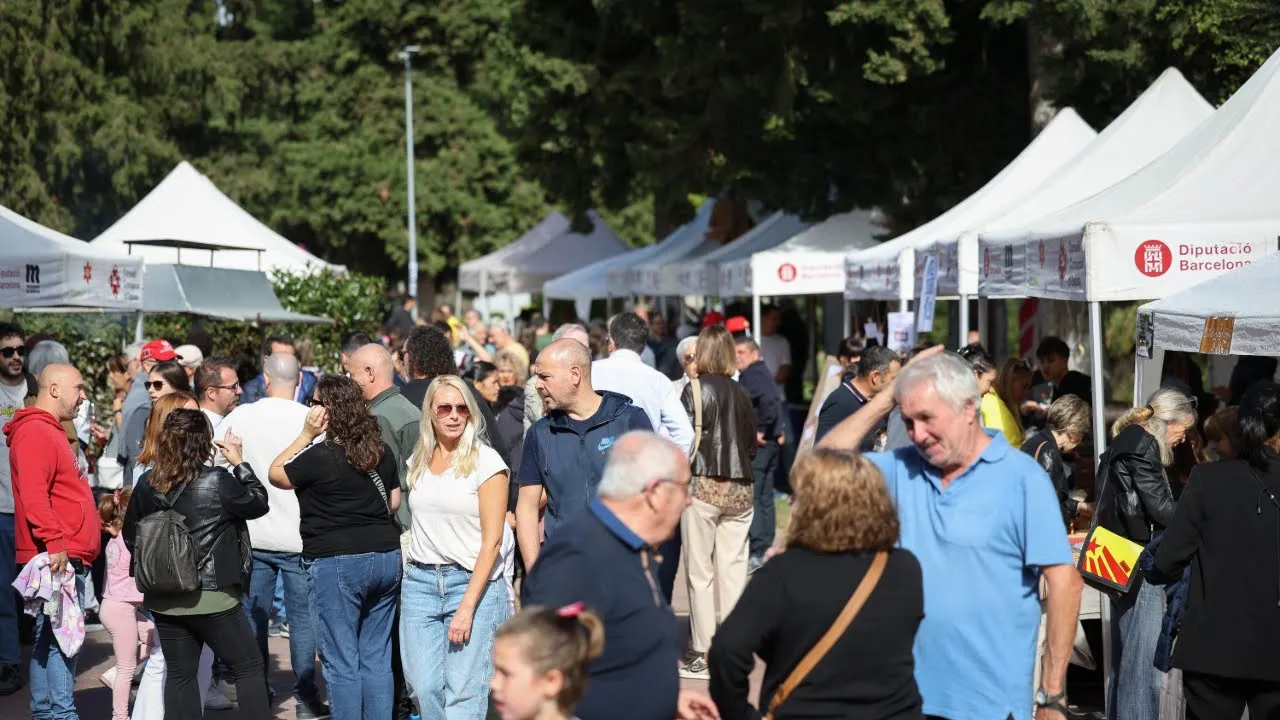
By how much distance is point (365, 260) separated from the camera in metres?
51.6

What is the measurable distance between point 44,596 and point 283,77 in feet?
134

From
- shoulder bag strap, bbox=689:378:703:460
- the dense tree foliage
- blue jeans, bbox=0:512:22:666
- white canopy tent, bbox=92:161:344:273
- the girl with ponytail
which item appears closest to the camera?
the girl with ponytail

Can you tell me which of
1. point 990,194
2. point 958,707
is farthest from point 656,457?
point 990,194

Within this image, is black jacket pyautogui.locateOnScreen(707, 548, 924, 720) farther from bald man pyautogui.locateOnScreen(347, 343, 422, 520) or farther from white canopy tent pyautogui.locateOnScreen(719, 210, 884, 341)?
white canopy tent pyautogui.locateOnScreen(719, 210, 884, 341)

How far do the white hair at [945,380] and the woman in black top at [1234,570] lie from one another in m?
1.77

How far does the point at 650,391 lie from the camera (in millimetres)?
8203

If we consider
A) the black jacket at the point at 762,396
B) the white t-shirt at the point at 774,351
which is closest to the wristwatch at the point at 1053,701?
the black jacket at the point at 762,396

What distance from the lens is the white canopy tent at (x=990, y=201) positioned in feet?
44.7

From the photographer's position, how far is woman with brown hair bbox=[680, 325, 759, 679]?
32.4 ft

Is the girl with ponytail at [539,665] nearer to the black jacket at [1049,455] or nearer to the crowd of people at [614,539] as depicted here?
the crowd of people at [614,539]

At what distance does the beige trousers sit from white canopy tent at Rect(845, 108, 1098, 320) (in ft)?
12.8

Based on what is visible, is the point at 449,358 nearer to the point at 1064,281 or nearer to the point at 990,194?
the point at 1064,281

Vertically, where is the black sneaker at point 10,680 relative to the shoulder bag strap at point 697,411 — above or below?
below

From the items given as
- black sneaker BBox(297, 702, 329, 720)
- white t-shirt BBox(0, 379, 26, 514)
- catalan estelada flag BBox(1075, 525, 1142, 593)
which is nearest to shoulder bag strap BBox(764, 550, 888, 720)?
catalan estelada flag BBox(1075, 525, 1142, 593)
